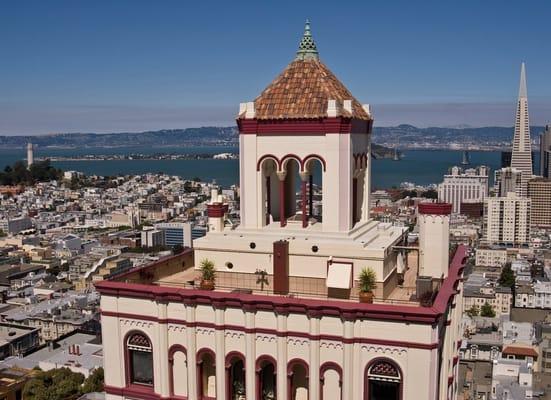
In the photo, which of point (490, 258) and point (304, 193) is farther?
point (490, 258)

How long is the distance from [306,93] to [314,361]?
655 centimetres

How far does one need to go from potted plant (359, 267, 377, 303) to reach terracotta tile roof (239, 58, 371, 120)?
12.5 feet

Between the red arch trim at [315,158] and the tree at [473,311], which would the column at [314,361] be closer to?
the red arch trim at [315,158]

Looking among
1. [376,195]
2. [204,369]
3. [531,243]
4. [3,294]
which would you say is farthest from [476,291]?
[376,195]

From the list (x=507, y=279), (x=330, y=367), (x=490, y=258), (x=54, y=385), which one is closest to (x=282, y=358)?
(x=330, y=367)

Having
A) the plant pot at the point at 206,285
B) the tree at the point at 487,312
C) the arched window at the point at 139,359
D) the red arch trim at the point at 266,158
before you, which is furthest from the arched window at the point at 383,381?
the tree at the point at 487,312

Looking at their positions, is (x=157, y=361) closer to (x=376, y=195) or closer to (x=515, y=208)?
(x=515, y=208)

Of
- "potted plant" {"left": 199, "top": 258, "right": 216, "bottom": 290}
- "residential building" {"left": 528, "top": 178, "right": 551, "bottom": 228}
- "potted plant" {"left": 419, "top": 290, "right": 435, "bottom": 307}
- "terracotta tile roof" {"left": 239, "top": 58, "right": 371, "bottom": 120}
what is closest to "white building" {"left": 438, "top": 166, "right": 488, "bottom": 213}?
"residential building" {"left": 528, "top": 178, "right": 551, "bottom": 228}

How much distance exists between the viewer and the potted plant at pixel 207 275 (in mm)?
14406

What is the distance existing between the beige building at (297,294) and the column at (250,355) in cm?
2

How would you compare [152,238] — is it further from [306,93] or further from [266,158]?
[306,93]

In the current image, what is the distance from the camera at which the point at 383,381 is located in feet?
42.4

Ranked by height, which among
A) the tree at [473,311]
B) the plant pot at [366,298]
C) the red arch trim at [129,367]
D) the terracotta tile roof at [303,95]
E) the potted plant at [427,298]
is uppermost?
the terracotta tile roof at [303,95]

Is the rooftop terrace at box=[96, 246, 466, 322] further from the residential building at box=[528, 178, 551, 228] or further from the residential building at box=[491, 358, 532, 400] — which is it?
the residential building at box=[528, 178, 551, 228]
